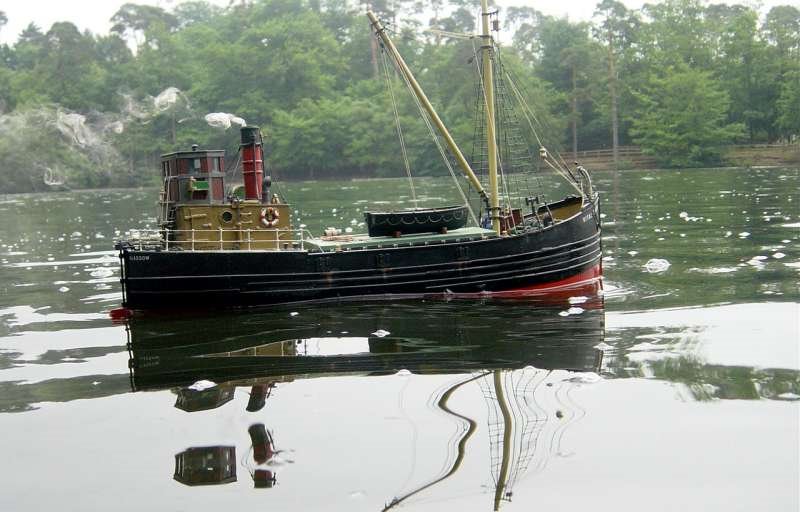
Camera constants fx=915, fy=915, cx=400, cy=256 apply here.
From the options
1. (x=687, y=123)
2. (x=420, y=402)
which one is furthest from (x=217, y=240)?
(x=687, y=123)

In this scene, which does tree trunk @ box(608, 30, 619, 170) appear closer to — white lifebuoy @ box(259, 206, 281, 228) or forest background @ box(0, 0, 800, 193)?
forest background @ box(0, 0, 800, 193)

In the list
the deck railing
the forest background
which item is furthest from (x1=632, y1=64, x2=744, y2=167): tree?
the deck railing

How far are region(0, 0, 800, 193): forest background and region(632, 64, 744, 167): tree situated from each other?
227 millimetres

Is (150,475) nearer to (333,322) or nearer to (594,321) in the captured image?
(333,322)

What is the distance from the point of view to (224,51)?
138375mm

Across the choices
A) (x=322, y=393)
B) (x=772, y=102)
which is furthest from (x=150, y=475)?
(x=772, y=102)

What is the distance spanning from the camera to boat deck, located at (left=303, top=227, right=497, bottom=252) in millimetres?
25094

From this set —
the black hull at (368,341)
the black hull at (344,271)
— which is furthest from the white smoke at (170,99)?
the black hull at (368,341)

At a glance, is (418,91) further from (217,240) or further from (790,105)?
(790,105)

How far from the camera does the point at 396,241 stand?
25.4 metres

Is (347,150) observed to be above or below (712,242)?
above

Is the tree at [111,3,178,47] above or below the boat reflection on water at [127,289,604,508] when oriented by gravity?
above

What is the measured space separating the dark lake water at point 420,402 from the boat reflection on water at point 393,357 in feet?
0.21

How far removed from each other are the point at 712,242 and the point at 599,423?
79.3 feet
